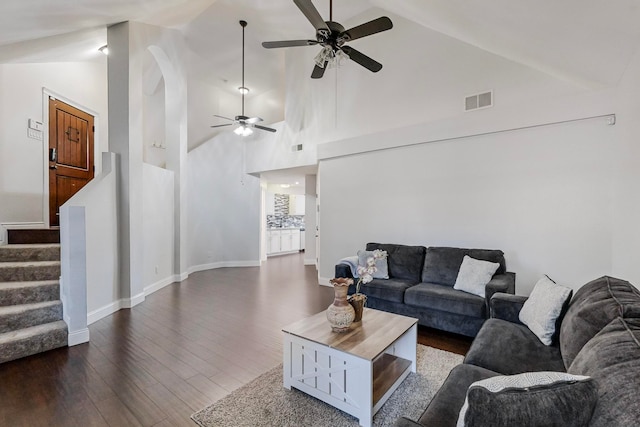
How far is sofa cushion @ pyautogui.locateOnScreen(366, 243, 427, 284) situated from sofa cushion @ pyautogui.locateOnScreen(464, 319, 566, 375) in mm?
1715

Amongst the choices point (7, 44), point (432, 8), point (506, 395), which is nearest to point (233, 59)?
point (7, 44)

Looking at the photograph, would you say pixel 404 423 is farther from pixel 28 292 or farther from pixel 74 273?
pixel 28 292

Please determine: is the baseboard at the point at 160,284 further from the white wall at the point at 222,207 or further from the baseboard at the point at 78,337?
the baseboard at the point at 78,337

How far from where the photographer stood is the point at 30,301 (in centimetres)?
314

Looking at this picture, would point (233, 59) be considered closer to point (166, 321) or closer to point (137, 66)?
point (137, 66)

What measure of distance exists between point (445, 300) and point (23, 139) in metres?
6.25

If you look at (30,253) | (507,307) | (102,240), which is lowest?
(507,307)

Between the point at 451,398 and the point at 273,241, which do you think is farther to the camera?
the point at 273,241

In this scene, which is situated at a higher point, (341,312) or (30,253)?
(30,253)

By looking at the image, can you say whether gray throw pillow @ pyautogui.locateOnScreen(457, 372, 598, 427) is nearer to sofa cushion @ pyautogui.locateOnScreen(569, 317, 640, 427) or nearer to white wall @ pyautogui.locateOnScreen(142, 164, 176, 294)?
sofa cushion @ pyautogui.locateOnScreen(569, 317, 640, 427)

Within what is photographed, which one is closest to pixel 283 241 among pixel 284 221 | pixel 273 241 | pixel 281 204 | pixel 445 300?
pixel 273 241

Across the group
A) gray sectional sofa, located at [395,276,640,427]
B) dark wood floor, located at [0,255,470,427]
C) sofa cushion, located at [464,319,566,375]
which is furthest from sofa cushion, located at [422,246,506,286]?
sofa cushion, located at [464,319,566,375]

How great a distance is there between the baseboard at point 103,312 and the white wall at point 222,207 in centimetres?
275

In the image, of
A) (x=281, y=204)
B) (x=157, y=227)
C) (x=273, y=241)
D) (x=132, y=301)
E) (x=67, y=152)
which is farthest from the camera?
(x=281, y=204)
